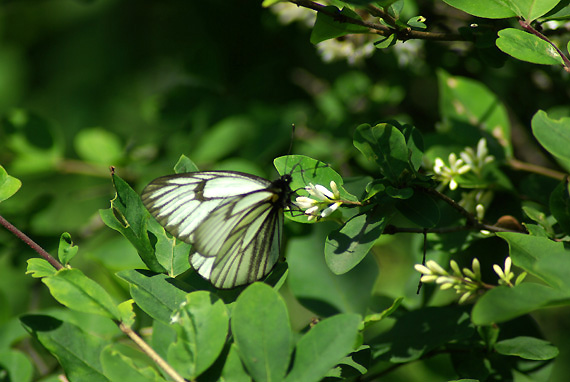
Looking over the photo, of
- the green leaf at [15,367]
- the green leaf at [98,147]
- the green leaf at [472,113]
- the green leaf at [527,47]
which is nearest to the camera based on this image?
the green leaf at [527,47]

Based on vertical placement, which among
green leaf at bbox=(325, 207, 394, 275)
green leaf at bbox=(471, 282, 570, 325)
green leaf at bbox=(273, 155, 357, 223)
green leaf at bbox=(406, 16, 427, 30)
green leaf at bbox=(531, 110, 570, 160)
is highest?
green leaf at bbox=(406, 16, 427, 30)

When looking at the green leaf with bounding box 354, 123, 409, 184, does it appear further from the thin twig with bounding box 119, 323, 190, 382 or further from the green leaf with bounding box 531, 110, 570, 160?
the thin twig with bounding box 119, 323, 190, 382

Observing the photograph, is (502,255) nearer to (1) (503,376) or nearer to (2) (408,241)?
(1) (503,376)

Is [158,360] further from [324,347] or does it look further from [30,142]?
[30,142]

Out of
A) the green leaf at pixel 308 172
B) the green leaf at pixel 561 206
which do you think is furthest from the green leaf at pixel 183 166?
the green leaf at pixel 561 206

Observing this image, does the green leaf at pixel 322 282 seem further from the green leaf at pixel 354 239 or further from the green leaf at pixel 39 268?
the green leaf at pixel 39 268

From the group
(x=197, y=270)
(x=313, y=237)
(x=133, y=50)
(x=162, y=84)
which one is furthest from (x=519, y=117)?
(x=133, y=50)

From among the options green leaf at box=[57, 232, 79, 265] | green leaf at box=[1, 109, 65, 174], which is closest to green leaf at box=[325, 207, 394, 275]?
green leaf at box=[57, 232, 79, 265]

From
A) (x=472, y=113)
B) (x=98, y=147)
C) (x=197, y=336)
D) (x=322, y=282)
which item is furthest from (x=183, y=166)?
(x=98, y=147)
